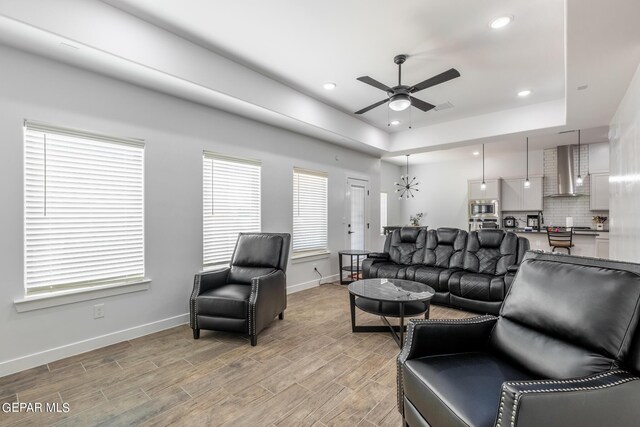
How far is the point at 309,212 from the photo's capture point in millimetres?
5297

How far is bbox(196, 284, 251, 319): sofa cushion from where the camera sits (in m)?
2.93

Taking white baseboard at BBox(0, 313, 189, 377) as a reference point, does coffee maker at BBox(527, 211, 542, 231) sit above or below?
above

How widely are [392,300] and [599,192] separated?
23.2 ft

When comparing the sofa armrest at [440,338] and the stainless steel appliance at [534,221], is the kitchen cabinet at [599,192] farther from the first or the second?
the sofa armrest at [440,338]

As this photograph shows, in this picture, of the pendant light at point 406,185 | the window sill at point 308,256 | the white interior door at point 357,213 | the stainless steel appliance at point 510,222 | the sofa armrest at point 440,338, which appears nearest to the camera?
the sofa armrest at point 440,338

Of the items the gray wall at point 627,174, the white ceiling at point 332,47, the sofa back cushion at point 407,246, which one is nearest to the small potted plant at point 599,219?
the gray wall at point 627,174

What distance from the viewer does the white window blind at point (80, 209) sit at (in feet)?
8.45

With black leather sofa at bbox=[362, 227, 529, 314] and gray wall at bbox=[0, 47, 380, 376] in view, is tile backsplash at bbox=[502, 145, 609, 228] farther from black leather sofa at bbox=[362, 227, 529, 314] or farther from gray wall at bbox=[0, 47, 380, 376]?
gray wall at bbox=[0, 47, 380, 376]

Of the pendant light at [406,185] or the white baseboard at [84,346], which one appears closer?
the white baseboard at [84,346]

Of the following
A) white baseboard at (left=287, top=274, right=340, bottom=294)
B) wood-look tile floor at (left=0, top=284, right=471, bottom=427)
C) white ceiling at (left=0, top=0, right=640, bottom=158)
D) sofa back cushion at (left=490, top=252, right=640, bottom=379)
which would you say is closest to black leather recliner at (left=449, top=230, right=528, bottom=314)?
wood-look tile floor at (left=0, top=284, right=471, bottom=427)

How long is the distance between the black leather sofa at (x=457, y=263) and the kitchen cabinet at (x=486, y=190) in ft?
13.7

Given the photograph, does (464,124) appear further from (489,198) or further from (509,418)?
(509,418)

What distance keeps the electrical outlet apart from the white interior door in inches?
167

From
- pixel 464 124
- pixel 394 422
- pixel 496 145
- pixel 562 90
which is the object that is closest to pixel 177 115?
pixel 394 422
